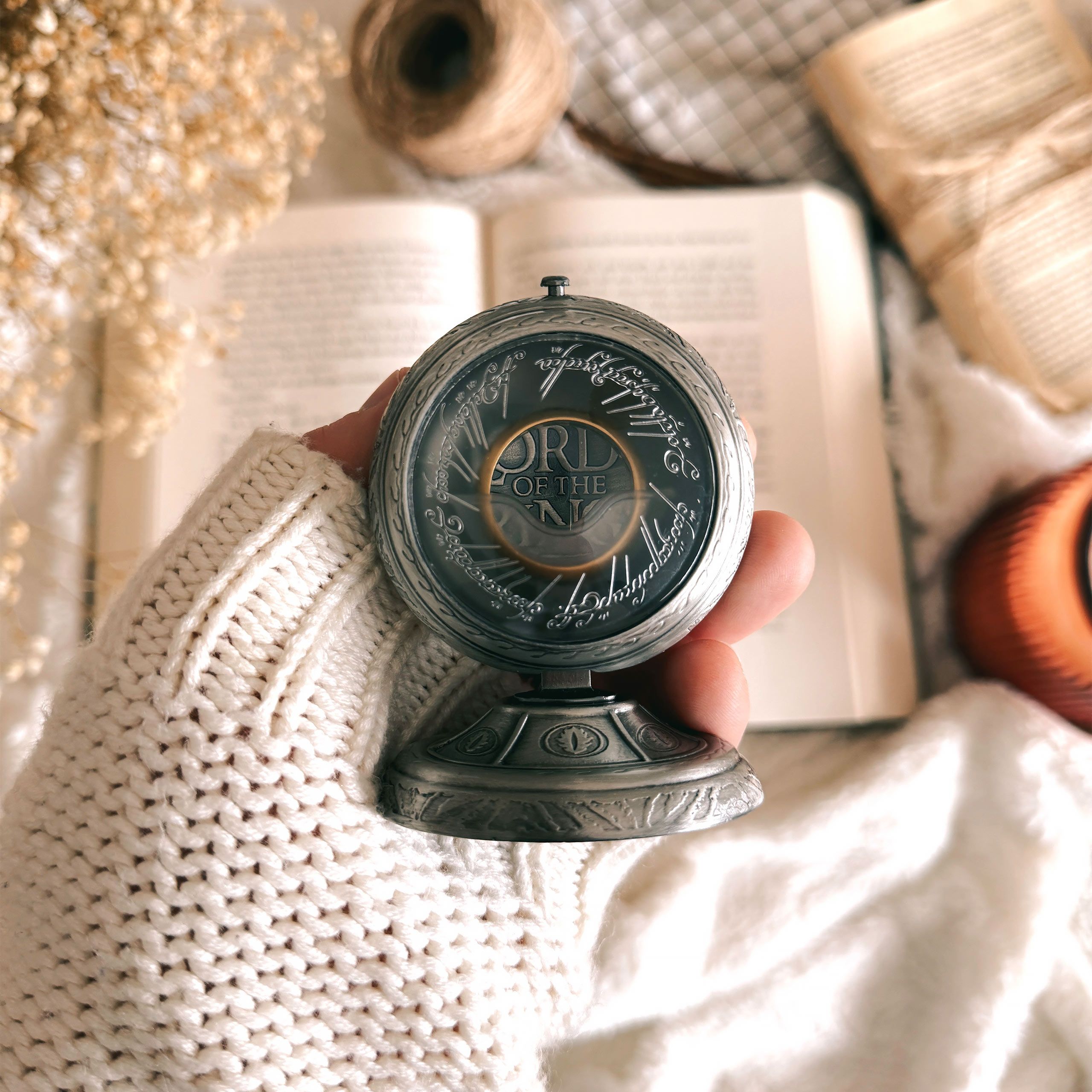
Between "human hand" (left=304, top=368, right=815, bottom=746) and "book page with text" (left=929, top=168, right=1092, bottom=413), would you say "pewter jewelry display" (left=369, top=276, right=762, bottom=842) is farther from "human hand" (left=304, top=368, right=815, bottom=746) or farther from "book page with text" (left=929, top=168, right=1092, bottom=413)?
"book page with text" (left=929, top=168, right=1092, bottom=413)

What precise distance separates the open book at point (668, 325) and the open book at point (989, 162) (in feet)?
0.35

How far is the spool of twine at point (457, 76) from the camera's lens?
1015 millimetres

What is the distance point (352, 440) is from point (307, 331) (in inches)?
15.8

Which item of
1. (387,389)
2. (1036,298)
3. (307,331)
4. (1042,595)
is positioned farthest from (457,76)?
(1042,595)

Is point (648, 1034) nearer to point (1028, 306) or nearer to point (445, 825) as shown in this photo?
point (445, 825)

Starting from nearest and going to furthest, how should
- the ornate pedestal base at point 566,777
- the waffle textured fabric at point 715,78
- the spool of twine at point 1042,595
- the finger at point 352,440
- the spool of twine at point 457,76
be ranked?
the ornate pedestal base at point 566,777
the finger at point 352,440
the spool of twine at point 1042,595
the spool of twine at point 457,76
the waffle textured fabric at point 715,78

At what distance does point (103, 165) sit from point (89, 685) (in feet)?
1.43

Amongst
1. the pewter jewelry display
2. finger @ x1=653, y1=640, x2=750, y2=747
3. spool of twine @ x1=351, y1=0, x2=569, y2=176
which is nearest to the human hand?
finger @ x1=653, y1=640, x2=750, y2=747

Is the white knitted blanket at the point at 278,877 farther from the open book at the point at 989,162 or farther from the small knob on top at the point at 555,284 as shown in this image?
the open book at the point at 989,162

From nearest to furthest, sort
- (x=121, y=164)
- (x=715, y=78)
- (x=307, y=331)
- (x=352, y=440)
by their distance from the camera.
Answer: (x=352, y=440), (x=121, y=164), (x=307, y=331), (x=715, y=78)

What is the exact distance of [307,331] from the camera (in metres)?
1.05

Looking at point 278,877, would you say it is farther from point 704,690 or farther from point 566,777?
point 704,690

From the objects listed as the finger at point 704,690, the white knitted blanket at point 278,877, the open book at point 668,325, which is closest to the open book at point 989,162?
the open book at point 668,325

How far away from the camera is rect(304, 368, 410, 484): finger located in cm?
70
